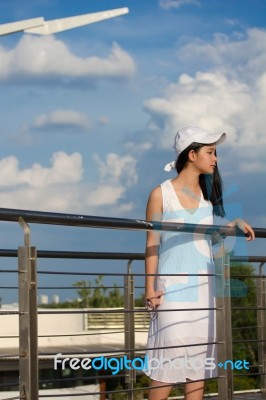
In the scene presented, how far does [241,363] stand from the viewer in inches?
187

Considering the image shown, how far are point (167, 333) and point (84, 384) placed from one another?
25208 mm

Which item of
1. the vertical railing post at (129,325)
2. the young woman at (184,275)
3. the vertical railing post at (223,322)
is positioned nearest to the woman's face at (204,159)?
the young woman at (184,275)

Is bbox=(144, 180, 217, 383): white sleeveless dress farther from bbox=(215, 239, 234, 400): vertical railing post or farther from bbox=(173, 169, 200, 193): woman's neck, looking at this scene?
bbox=(215, 239, 234, 400): vertical railing post

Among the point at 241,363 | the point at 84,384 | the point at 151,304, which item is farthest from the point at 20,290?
the point at 84,384

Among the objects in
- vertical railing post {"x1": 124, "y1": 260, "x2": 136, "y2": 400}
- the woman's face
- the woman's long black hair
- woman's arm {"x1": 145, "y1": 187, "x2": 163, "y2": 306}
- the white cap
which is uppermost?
the white cap

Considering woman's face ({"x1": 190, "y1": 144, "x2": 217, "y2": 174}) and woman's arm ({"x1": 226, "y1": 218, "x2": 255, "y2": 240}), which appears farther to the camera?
woman's arm ({"x1": 226, "y1": 218, "x2": 255, "y2": 240})

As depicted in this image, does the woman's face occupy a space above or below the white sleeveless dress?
above

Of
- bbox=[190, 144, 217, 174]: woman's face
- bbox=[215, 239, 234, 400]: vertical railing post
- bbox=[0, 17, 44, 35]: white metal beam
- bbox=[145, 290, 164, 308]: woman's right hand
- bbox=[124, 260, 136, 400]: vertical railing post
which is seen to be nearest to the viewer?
bbox=[145, 290, 164, 308]: woman's right hand

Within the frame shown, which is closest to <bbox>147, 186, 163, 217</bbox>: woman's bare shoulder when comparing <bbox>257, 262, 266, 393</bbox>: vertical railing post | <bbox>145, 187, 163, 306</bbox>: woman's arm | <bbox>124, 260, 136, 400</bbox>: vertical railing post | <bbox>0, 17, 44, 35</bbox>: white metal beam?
<bbox>145, 187, 163, 306</bbox>: woman's arm

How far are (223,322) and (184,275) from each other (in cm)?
53

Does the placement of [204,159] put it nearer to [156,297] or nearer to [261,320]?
[156,297]

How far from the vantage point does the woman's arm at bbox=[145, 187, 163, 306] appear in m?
3.97

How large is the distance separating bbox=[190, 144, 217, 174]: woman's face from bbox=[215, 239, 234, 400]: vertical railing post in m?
0.42

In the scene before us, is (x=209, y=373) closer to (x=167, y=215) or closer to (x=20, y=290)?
(x=167, y=215)
